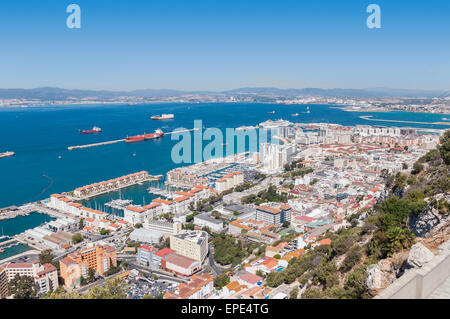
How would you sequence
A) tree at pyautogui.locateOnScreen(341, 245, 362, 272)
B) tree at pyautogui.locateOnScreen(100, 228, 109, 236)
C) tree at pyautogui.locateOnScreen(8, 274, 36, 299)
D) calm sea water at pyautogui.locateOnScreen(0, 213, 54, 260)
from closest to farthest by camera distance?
tree at pyautogui.locateOnScreen(341, 245, 362, 272) → tree at pyautogui.locateOnScreen(8, 274, 36, 299) → calm sea water at pyautogui.locateOnScreen(0, 213, 54, 260) → tree at pyautogui.locateOnScreen(100, 228, 109, 236)

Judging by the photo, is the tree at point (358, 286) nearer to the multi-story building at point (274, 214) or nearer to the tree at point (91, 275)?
the tree at point (91, 275)

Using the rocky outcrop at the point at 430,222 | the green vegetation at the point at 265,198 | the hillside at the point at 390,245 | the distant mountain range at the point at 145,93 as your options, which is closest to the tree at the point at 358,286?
the hillside at the point at 390,245

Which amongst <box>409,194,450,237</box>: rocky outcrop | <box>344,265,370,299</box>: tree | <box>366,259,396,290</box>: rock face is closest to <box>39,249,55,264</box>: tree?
<box>344,265,370,299</box>: tree

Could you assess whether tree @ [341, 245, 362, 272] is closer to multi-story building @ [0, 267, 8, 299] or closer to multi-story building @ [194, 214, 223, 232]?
multi-story building @ [194, 214, 223, 232]
